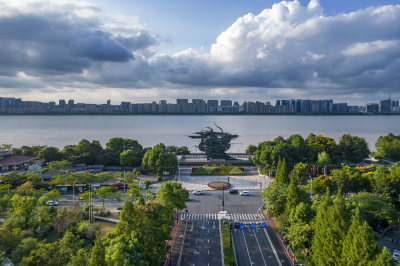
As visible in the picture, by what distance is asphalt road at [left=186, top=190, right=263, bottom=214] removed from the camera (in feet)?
143

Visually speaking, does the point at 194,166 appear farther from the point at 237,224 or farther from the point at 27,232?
the point at 27,232

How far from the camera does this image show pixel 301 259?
2722cm


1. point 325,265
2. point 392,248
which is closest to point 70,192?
point 325,265

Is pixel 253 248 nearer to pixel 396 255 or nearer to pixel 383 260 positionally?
pixel 396 255

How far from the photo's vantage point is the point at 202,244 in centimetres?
3228

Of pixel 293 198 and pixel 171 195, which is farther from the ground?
pixel 293 198

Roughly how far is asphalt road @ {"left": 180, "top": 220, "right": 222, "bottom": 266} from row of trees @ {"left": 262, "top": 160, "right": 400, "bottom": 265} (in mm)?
7994

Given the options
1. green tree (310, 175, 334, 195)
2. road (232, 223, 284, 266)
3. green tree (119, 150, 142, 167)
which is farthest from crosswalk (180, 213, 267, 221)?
green tree (119, 150, 142, 167)

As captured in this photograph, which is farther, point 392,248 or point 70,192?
point 70,192

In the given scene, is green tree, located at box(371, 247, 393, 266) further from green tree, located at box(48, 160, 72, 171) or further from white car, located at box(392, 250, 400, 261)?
green tree, located at box(48, 160, 72, 171)

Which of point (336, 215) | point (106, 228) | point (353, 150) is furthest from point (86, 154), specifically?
point (353, 150)

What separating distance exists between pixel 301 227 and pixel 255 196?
22038 millimetres

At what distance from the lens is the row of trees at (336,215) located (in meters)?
18.2

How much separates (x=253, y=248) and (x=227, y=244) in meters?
3.04
